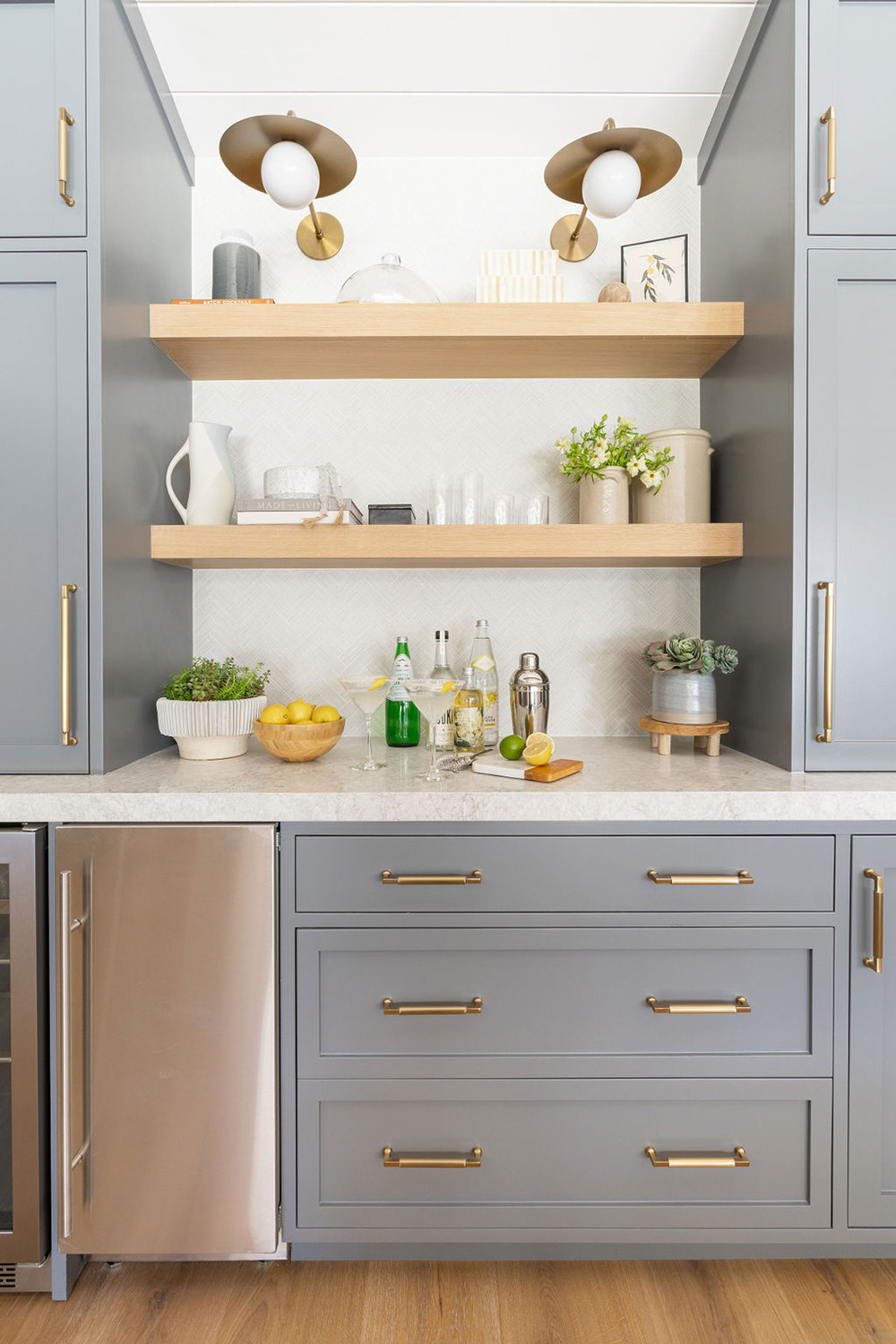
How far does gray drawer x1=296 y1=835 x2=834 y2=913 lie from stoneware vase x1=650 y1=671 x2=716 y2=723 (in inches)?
17.8

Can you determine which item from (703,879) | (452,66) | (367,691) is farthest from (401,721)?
(452,66)

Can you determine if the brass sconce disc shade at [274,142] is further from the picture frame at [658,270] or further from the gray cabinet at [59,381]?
the picture frame at [658,270]

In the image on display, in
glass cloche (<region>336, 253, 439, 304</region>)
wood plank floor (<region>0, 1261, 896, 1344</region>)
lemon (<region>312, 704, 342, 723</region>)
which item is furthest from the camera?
glass cloche (<region>336, 253, 439, 304</region>)

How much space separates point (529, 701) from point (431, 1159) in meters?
1.00

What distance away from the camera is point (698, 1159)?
134 centimetres

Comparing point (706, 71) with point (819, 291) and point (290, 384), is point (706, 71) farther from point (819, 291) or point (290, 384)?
point (290, 384)

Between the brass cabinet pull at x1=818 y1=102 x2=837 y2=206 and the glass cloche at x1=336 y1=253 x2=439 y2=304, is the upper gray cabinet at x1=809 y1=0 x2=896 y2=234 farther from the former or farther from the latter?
the glass cloche at x1=336 y1=253 x2=439 y2=304

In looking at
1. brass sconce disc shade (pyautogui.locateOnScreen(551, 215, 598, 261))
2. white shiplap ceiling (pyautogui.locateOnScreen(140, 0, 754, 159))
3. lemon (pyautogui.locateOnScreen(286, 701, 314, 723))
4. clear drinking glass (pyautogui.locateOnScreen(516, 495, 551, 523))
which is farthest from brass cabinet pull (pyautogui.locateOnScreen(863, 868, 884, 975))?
white shiplap ceiling (pyautogui.locateOnScreen(140, 0, 754, 159))

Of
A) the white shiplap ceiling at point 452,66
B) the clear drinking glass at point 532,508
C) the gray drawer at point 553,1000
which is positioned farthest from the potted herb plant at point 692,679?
the white shiplap ceiling at point 452,66

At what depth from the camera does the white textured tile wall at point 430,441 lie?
6.64 ft

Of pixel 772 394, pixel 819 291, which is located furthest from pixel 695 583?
pixel 819 291

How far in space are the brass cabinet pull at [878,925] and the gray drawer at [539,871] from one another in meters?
0.13

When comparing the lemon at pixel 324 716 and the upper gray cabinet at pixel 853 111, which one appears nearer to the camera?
the upper gray cabinet at pixel 853 111

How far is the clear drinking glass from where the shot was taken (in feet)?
5.97
